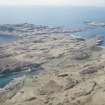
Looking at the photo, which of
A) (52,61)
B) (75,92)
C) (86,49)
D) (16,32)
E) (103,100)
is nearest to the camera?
(103,100)

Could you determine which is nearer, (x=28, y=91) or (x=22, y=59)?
(x=28, y=91)

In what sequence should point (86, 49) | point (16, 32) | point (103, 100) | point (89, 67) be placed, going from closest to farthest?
1. point (103, 100)
2. point (89, 67)
3. point (86, 49)
4. point (16, 32)

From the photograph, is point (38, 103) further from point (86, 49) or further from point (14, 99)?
point (86, 49)

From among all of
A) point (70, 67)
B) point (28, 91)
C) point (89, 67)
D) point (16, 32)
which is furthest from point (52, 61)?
point (16, 32)

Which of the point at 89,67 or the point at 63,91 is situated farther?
the point at 89,67

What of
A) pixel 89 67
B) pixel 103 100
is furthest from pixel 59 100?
pixel 89 67

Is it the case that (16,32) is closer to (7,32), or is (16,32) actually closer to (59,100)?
(7,32)
